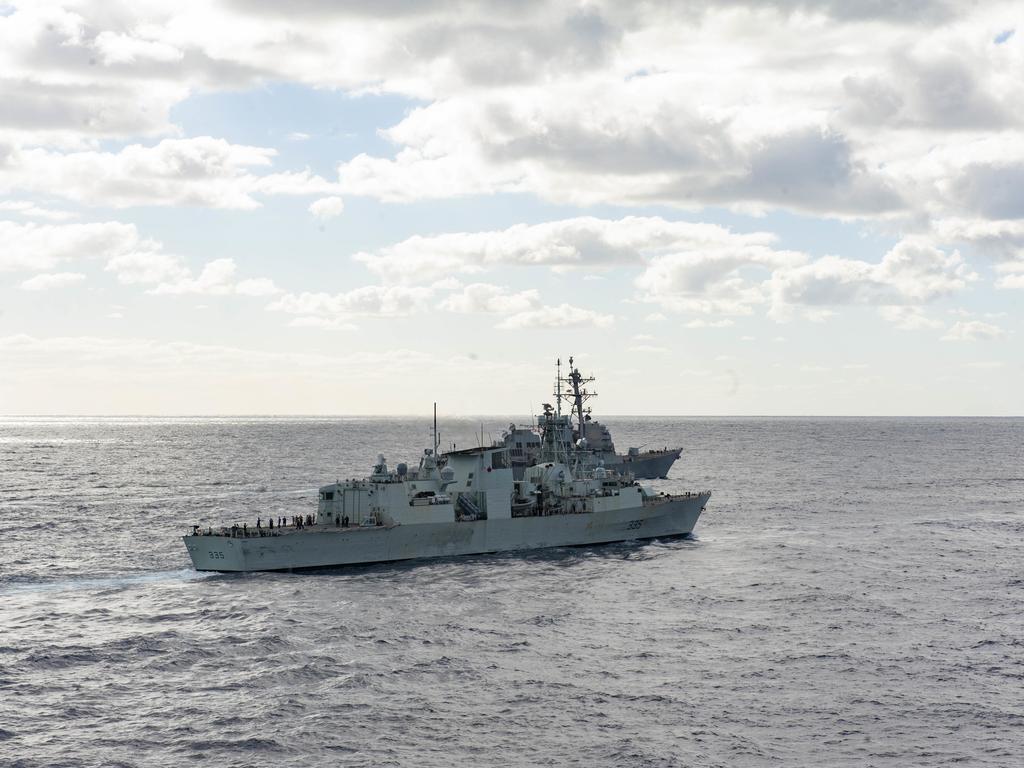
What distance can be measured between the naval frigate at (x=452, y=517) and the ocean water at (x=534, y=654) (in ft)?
4.88

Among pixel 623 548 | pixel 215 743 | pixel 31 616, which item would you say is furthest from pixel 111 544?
pixel 215 743

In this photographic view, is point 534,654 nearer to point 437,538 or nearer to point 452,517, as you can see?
point 437,538

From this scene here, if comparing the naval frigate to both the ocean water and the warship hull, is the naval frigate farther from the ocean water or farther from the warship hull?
the ocean water

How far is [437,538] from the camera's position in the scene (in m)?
53.7

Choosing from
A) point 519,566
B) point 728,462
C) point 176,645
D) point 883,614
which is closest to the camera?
point 176,645

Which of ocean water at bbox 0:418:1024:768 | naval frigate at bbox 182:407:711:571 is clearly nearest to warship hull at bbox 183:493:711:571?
naval frigate at bbox 182:407:711:571

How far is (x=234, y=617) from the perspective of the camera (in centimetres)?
3991

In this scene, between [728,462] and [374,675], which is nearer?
[374,675]

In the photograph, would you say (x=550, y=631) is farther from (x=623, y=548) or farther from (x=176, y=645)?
(x=623, y=548)

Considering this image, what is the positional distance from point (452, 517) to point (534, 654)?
1990cm

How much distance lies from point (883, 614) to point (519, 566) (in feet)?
63.4

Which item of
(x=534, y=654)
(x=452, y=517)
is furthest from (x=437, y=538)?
(x=534, y=654)

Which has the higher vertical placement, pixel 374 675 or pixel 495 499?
pixel 495 499

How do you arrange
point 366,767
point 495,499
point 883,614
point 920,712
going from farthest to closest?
1. point 495,499
2. point 883,614
3. point 920,712
4. point 366,767
